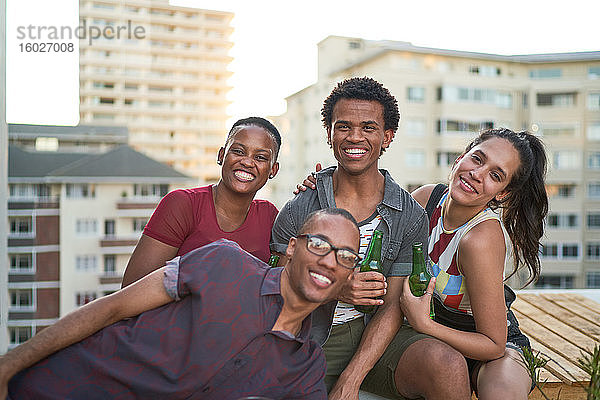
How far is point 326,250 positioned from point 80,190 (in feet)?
59.8

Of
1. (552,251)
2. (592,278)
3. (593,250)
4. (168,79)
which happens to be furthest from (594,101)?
(168,79)

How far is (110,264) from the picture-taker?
20.6 metres

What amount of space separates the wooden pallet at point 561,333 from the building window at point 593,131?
1414 inches

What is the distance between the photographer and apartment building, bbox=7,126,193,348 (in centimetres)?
1641

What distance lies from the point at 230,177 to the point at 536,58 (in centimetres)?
3936

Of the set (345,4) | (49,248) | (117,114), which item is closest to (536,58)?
(345,4)

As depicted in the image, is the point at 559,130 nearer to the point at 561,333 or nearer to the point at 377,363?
the point at 561,333

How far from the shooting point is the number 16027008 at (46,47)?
7643 millimetres

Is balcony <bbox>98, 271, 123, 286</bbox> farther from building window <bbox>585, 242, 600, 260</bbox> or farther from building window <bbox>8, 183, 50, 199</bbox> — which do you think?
building window <bbox>585, 242, 600, 260</bbox>

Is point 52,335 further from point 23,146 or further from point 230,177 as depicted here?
point 23,146

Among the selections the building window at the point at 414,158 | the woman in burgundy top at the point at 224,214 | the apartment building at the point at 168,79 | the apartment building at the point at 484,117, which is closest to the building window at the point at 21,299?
the apartment building at the point at 168,79

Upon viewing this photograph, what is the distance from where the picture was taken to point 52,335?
4.69 ft

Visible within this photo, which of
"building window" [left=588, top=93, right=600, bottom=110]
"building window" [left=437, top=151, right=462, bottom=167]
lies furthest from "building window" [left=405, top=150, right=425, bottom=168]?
"building window" [left=588, top=93, right=600, bottom=110]

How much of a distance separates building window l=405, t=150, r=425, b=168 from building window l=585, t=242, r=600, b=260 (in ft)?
41.1
